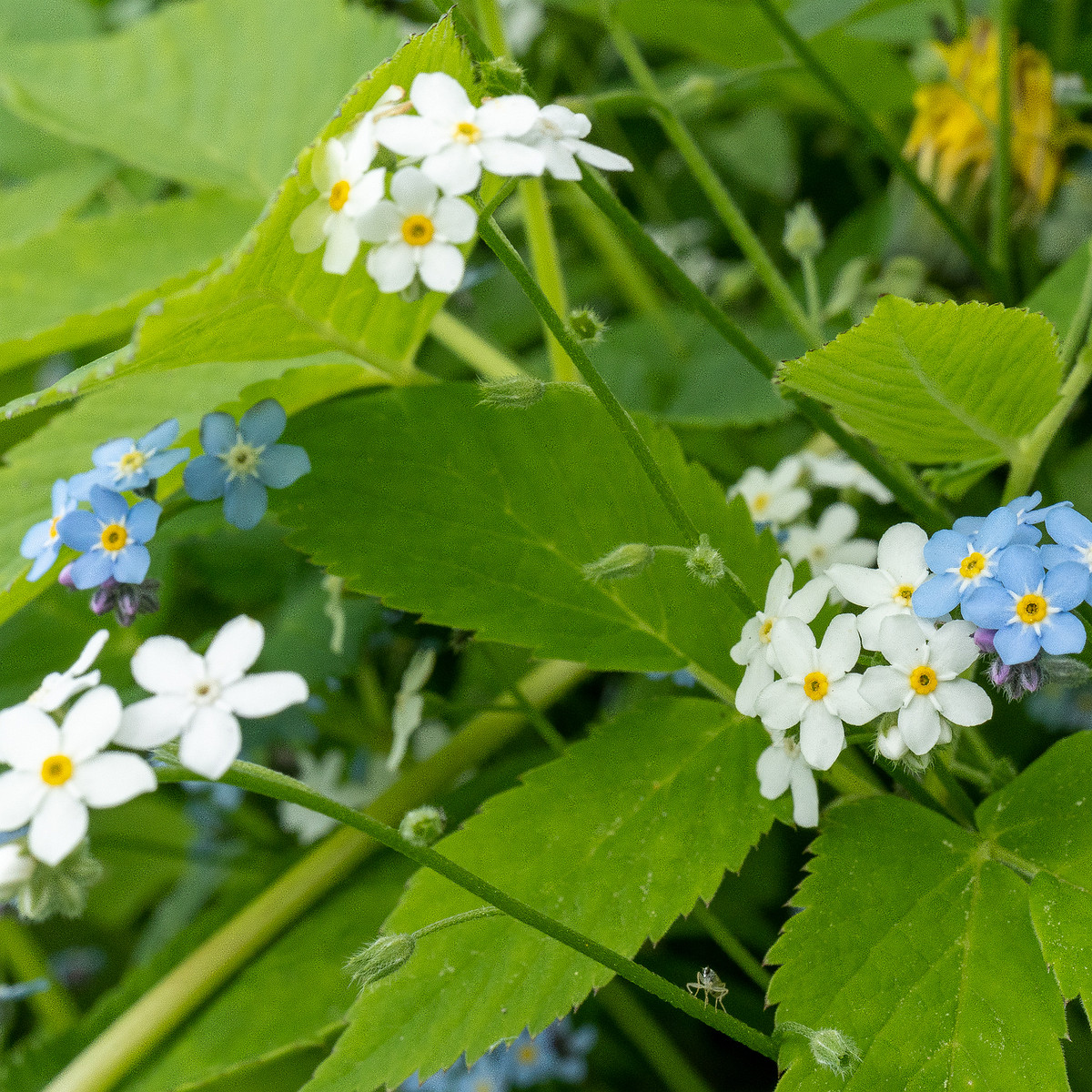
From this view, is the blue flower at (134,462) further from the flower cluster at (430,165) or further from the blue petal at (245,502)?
the flower cluster at (430,165)

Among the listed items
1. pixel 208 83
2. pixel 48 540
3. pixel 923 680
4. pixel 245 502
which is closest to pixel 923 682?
pixel 923 680

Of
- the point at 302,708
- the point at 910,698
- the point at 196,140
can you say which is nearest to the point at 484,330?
the point at 196,140

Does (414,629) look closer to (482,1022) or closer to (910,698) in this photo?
(482,1022)

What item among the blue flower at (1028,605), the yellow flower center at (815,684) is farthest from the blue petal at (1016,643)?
the yellow flower center at (815,684)

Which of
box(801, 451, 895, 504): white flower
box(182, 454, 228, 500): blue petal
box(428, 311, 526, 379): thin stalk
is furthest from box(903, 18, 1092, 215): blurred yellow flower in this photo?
box(182, 454, 228, 500): blue petal

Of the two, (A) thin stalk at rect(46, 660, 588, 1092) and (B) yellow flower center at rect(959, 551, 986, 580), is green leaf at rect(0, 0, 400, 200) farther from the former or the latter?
(B) yellow flower center at rect(959, 551, 986, 580)

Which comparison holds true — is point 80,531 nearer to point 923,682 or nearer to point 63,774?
point 63,774
